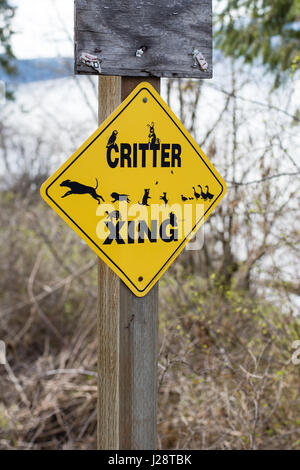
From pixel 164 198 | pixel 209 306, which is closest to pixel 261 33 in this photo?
pixel 209 306

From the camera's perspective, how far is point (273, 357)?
4.11 meters

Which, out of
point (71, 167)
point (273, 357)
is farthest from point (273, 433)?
point (71, 167)

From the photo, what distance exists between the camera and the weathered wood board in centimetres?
214

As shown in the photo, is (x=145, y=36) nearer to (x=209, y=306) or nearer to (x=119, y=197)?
(x=119, y=197)

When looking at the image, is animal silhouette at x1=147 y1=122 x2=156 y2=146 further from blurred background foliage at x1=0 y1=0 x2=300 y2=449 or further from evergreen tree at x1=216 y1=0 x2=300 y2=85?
evergreen tree at x1=216 y1=0 x2=300 y2=85

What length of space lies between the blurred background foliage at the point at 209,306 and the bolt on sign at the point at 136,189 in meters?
1.23

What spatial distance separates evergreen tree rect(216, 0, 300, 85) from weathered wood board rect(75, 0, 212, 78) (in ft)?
13.2

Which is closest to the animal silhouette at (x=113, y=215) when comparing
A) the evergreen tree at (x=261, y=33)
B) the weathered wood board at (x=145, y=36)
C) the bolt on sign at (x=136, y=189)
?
the bolt on sign at (x=136, y=189)

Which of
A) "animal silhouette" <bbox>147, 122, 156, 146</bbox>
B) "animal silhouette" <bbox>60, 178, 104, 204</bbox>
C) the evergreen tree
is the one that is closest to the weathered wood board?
"animal silhouette" <bbox>147, 122, 156, 146</bbox>

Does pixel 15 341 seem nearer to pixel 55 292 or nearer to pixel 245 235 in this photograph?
pixel 55 292

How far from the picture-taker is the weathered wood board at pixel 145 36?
7.02 feet

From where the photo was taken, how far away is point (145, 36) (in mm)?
2227

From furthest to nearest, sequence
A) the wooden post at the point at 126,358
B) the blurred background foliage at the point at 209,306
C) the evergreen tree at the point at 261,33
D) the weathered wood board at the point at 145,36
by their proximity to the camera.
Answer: the evergreen tree at the point at 261,33 < the blurred background foliage at the point at 209,306 < the wooden post at the point at 126,358 < the weathered wood board at the point at 145,36

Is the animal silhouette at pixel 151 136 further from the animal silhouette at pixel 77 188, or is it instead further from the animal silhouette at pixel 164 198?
the animal silhouette at pixel 77 188
